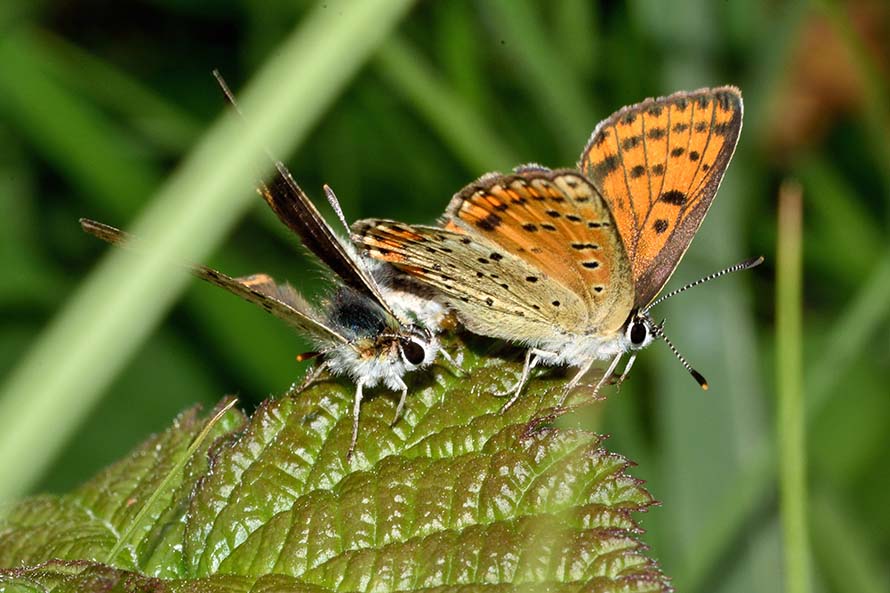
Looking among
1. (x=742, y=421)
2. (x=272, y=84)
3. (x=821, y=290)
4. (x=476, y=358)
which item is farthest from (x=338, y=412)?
(x=821, y=290)

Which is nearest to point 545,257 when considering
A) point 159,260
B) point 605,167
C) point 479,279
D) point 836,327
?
point 479,279

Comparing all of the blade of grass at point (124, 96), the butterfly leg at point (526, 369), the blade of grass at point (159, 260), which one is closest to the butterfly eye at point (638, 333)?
the butterfly leg at point (526, 369)

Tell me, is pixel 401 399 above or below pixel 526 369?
below

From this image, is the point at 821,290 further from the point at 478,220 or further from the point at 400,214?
the point at 478,220

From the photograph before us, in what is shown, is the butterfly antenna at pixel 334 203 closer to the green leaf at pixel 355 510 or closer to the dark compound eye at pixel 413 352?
the dark compound eye at pixel 413 352

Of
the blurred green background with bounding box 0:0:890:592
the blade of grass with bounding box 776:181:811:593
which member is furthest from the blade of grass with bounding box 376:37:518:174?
the blade of grass with bounding box 776:181:811:593

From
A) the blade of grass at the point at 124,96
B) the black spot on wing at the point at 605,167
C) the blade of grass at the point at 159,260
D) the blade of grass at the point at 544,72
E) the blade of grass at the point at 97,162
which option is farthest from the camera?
the blade of grass at the point at 124,96

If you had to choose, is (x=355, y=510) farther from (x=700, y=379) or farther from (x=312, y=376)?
(x=700, y=379)
